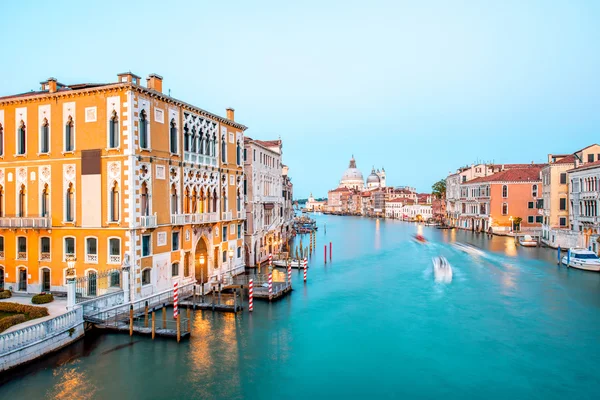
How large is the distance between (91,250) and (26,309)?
378 centimetres

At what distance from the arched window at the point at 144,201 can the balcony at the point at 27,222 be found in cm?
441

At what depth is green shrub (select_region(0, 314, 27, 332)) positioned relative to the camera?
14242mm

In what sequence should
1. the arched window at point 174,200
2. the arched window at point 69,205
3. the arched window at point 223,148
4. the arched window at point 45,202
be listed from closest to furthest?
the arched window at point 69,205, the arched window at point 45,202, the arched window at point 174,200, the arched window at point 223,148

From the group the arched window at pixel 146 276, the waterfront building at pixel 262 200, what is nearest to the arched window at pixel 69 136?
the arched window at pixel 146 276

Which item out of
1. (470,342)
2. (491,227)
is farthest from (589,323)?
(491,227)

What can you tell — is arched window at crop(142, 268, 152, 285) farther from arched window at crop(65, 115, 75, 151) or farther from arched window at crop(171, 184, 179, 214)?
arched window at crop(65, 115, 75, 151)

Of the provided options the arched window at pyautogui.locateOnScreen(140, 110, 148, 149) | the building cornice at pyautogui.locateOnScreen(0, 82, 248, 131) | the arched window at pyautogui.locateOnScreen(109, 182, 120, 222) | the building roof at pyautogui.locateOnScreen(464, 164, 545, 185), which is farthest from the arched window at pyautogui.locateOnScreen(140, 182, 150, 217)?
the building roof at pyautogui.locateOnScreen(464, 164, 545, 185)

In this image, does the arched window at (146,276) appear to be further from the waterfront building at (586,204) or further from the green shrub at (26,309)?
the waterfront building at (586,204)

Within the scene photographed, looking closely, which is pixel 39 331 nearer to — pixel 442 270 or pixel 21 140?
pixel 21 140

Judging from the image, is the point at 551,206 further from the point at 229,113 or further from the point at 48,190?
the point at 48,190

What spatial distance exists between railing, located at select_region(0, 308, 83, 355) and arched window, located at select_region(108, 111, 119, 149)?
6.82 meters

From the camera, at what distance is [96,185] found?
63.3 feet

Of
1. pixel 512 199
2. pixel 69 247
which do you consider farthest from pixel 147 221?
pixel 512 199

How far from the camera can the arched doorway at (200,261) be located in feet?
77.9
